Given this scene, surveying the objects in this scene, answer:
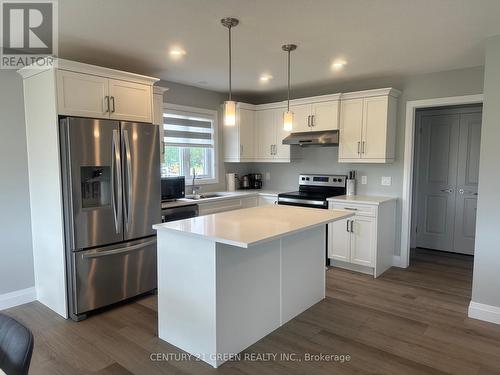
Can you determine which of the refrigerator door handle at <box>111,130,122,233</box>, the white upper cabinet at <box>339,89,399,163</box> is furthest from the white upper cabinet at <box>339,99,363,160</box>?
the refrigerator door handle at <box>111,130,122,233</box>

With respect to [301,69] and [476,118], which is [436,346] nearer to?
[301,69]

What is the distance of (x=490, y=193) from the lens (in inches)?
118

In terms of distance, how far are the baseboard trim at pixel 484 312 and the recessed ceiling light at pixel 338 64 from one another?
272 cm

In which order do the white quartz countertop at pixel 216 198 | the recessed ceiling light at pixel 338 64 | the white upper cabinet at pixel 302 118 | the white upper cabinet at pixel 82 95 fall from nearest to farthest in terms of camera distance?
the white upper cabinet at pixel 82 95
the recessed ceiling light at pixel 338 64
the white quartz countertop at pixel 216 198
the white upper cabinet at pixel 302 118

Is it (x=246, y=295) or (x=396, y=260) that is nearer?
(x=246, y=295)

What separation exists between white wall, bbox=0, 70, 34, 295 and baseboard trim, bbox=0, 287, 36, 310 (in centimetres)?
4

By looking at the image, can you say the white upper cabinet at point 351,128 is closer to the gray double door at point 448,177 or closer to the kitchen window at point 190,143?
the gray double door at point 448,177

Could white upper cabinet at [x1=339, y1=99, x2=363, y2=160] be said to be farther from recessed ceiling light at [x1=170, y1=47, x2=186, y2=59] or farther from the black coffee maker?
recessed ceiling light at [x1=170, y1=47, x2=186, y2=59]

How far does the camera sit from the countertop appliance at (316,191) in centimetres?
458

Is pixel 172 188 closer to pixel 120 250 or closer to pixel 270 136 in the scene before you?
pixel 120 250

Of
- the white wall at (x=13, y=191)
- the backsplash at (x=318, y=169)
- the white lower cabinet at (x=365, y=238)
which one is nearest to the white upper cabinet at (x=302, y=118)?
the backsplash at (x=318, y=169)

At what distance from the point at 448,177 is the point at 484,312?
2.69m

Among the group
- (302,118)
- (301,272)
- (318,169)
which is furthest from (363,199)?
(301,272)

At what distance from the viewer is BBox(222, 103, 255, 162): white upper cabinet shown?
520 cm
